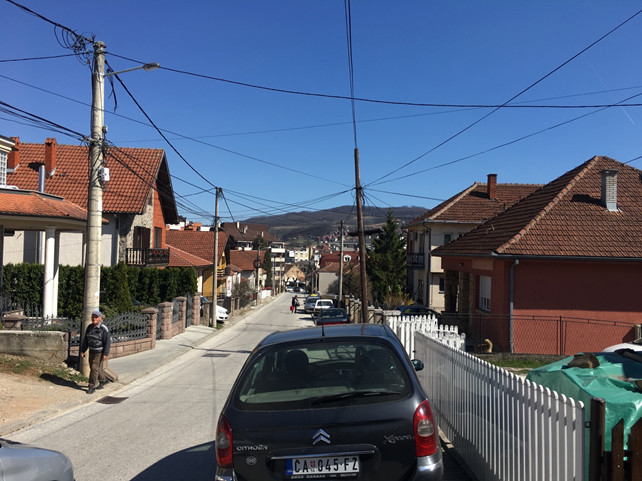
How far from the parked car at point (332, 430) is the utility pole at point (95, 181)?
8.74 meters

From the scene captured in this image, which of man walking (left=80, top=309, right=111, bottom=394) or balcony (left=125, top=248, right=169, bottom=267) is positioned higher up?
balcony (left=125, top=248, right=169, bottom=267)

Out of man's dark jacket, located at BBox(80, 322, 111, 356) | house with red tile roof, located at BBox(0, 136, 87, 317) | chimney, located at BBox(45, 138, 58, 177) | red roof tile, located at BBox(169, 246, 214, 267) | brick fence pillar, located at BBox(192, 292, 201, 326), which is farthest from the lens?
red roof tile, located at BBox(169, 246, 214, 267)

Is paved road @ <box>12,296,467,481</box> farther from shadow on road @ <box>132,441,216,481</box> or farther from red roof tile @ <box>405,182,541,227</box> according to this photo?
red roof tile @ <box>405,182,541,227</box>

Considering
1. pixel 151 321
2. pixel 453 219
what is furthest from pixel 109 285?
pixel 453 219

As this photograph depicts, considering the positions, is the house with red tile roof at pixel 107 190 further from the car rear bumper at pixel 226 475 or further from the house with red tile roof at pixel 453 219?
the car rear bumper at pixel 226 475

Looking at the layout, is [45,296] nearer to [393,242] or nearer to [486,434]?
[486,434]

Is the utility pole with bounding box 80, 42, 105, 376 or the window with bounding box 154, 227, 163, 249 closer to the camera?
the utility pole with bounding box 80, 42, 105, 376

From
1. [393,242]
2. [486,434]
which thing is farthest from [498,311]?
[393,242]

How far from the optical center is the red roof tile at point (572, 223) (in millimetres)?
17047

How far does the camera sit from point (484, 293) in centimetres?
→ 1955

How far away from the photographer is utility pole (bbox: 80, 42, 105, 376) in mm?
11992

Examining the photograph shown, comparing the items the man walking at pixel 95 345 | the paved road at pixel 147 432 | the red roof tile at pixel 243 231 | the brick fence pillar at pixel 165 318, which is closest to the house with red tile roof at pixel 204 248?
the brick fence pillar at pixel 165 318

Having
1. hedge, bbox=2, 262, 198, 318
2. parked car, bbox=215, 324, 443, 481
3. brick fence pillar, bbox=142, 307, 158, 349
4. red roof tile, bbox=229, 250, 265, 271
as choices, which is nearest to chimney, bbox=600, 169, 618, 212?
brick fence pillar, bbox=142, 307, 158, 349

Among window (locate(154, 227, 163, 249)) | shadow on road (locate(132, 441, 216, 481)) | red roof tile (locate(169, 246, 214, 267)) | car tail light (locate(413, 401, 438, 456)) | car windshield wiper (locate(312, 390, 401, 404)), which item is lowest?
shadow on road (locate(132, 441, 216, 481))
